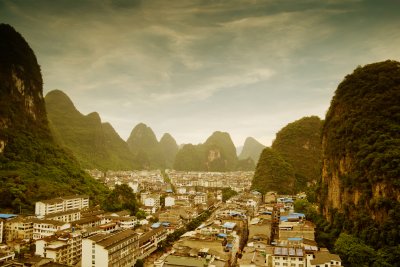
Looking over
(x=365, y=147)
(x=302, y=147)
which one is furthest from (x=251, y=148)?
(x=365, y=147)

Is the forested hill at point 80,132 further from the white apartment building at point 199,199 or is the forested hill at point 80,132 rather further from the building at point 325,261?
the building at point 325,261

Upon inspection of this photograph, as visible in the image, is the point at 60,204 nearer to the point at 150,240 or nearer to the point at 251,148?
the point at 150,240

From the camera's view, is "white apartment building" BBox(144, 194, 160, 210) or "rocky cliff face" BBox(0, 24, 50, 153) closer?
"rocky cliff face" BBox(0, 24, 50, 153)

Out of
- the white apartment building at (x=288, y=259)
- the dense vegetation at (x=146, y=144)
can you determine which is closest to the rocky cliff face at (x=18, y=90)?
the white apartment building at (x=288, y=259)

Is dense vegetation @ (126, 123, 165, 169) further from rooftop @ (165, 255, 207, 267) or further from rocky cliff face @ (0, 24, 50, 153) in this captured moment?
rooftop @ (165, 255, 207, 267)

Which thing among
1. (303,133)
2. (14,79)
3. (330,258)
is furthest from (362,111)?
(14,79)

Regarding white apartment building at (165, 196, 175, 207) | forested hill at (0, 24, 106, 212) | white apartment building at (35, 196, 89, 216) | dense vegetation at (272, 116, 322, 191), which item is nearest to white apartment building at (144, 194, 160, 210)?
white apartment building at (165, 196, 175, 207)

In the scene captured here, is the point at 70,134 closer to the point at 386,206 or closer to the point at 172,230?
the point at 172,230
